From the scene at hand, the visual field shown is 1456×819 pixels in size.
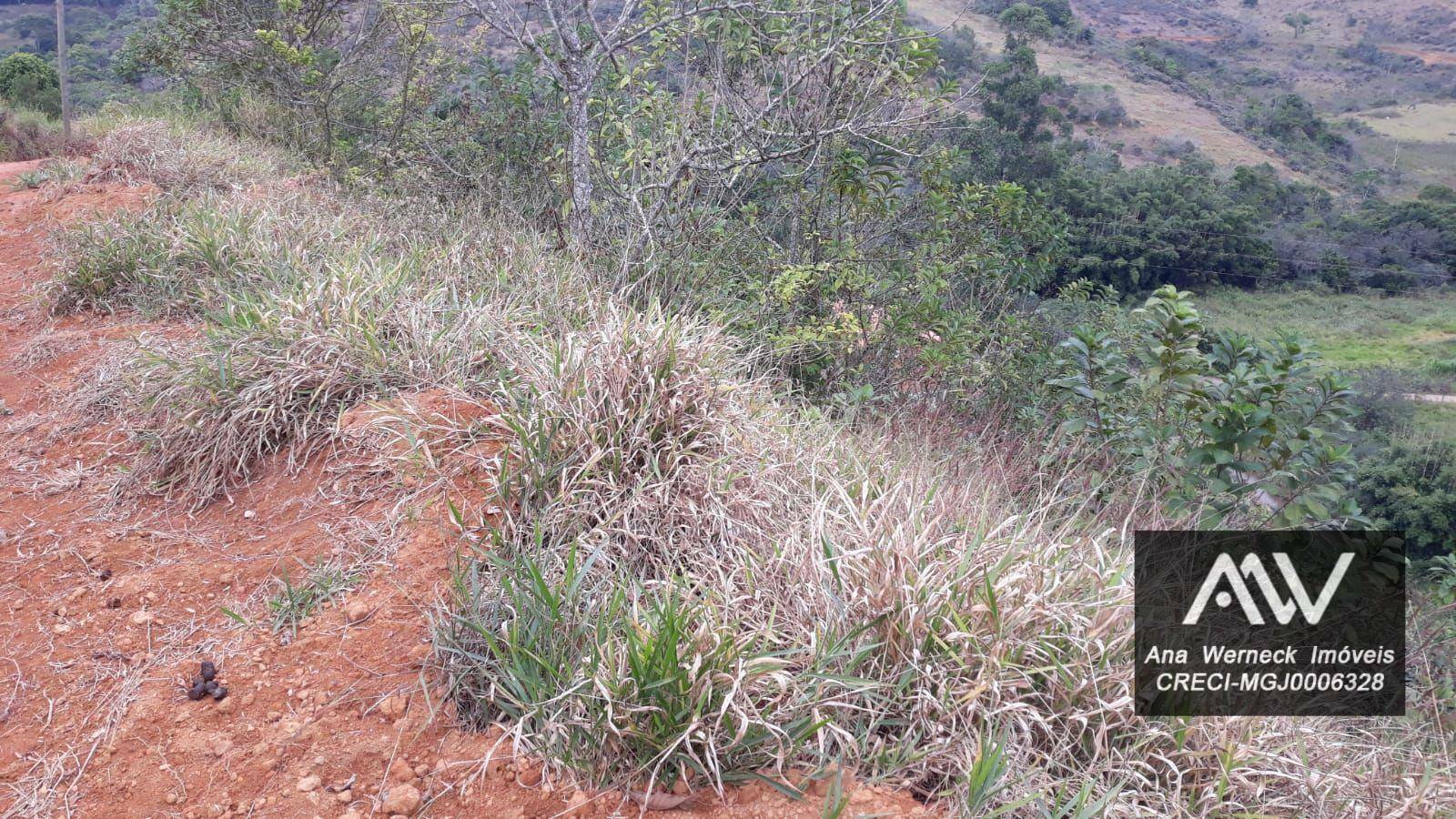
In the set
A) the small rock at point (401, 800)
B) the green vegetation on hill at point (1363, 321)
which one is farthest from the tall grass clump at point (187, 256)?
the green vegetation on hill at point (1363, 321)

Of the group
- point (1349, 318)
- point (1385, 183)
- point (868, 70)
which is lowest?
point (1349, 318)

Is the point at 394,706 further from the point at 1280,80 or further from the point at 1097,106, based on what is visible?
the point at 1280,80

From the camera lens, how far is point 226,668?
7.65 ft

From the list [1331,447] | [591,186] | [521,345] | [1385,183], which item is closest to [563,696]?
[521,345]

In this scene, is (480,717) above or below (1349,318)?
above

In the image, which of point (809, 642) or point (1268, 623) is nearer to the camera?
point (809, 642)

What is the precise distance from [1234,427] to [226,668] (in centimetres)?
374

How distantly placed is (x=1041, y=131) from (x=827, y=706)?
71.0ft

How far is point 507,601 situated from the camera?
93.4 inches

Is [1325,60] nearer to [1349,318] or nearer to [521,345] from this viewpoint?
[1349,318]

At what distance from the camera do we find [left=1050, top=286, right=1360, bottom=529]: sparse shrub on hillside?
139 inches

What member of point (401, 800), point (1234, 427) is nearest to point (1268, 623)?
point (1234, 427)

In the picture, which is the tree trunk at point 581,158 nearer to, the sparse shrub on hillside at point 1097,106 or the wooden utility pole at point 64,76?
the wooden utility pole at point 64,76

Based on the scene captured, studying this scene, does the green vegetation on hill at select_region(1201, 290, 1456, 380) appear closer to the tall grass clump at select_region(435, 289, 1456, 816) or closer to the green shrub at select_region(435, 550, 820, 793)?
the tall grass clump at select_region(435, 289, 1456, 816)
